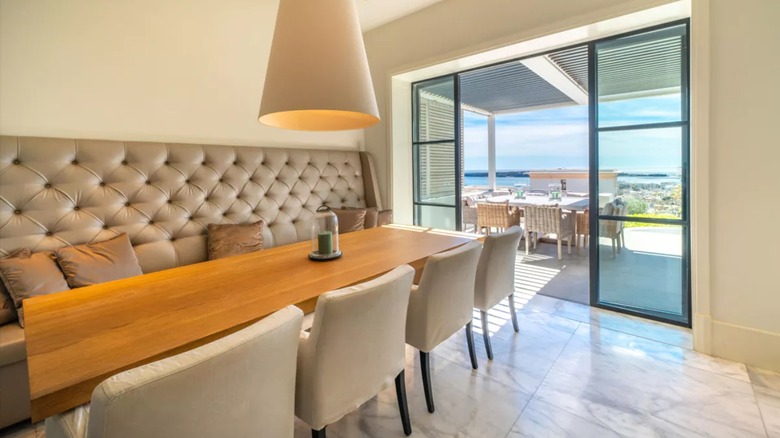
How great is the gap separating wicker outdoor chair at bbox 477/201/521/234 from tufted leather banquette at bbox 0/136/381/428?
2.38 meters

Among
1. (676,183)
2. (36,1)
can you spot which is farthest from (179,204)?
(676,183)

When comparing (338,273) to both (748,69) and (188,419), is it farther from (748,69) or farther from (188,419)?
(748,69)

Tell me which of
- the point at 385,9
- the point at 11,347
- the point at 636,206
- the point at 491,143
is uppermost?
the point at 385,9

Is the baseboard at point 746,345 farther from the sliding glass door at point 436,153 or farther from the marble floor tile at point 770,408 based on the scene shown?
the sliding glass door at point 436,153

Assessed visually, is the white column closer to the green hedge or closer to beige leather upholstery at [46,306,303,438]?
the green hedge

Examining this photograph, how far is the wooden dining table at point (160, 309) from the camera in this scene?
0.79 meters

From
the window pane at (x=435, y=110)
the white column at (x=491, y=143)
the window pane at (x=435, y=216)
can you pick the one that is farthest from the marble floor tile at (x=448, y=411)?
the white column at (x=491, y=143)

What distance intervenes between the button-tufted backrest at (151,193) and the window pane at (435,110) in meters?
1.19

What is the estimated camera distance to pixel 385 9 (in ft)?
10.8

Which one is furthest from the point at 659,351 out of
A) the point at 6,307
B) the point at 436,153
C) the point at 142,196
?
the point at 6,307

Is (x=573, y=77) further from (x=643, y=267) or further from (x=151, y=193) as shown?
(x=151, y=193)

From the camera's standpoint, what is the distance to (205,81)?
269cm

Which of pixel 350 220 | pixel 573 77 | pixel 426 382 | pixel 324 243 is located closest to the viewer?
pixel 426 382

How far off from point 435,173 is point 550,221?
1720 millimetres
